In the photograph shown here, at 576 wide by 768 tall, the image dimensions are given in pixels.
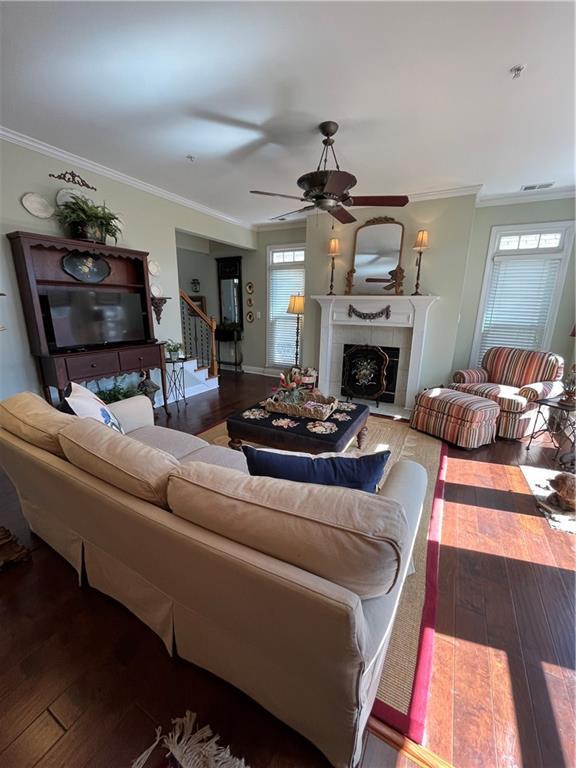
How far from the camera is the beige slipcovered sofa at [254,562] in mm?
761

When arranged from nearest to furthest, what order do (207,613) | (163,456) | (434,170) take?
(207,613)
(163,456)
(434,170)

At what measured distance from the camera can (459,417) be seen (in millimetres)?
3080

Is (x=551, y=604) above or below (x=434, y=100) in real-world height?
below

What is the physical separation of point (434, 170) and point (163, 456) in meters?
3.78

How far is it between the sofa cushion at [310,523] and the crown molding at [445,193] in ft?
13.7

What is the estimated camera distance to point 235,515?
0.90 m

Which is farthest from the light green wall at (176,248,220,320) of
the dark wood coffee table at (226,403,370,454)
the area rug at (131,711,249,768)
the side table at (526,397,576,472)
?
the area rug at (131,711,249,768)

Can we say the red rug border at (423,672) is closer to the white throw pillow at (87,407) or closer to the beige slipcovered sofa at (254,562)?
the beige slipcovered sofa at (254,562)

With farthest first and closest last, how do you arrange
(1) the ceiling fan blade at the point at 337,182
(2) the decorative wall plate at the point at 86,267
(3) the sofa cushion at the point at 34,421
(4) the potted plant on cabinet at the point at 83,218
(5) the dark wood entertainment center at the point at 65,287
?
(2) the decorative wall plate at the point at 86,267
(4) the potted plant on cabinet at the point at 83,218
(5) the dark wood entertainment center at the point at 65,287
(1) the ceiling fan blade at the point at 337,182
(3) the sofa cushion at the point at 34,421

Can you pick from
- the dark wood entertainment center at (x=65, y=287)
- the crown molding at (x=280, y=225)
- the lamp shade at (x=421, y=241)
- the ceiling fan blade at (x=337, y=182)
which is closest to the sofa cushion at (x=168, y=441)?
the dark wood entertainment center at (x=65, y=287)

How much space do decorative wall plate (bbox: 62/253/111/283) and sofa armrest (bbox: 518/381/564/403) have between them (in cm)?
470

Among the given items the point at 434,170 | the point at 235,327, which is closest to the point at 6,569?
the point at 434,170

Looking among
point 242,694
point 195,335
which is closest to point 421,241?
point 242,694

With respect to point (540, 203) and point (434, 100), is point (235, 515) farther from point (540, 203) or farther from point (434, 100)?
point (540, 203)
